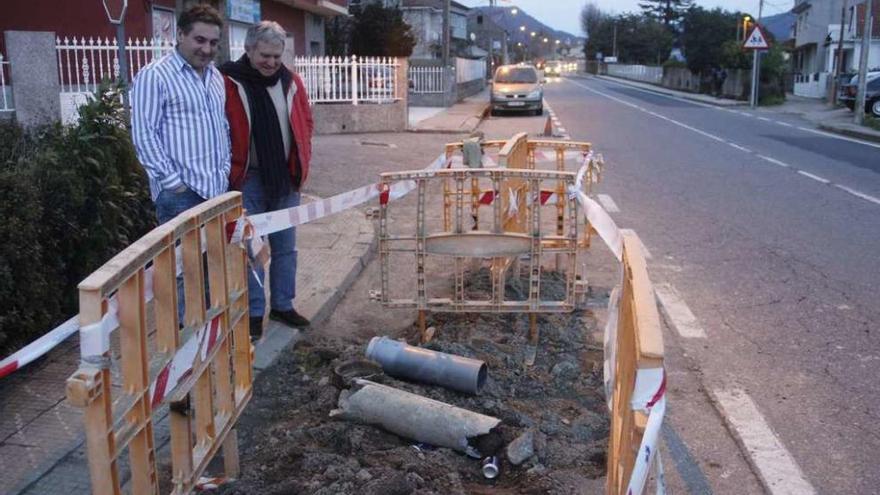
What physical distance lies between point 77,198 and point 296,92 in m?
1.37

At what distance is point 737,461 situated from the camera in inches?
151

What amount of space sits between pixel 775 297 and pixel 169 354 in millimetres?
4996

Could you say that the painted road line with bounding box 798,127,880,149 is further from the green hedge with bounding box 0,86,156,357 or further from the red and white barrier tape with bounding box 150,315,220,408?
the red and white barrier tape with bounding box 150,315,220,408

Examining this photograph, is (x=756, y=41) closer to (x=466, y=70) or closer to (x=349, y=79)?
(x=466, y=70)

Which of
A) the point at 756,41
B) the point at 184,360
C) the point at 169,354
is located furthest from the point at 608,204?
the point at 756,41

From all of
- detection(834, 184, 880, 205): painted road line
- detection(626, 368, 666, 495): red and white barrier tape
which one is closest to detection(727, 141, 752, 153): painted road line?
detection(834, 184, 880, 205): painted road line

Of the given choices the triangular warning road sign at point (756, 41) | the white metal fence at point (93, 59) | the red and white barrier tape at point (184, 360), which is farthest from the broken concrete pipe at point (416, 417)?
the triangular warning road sign at point (756, 41)

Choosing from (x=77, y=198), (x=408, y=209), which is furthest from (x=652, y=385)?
(x=408, y=209)

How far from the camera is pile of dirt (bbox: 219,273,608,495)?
136 inches

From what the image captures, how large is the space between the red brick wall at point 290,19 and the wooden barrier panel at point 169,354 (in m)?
22.7

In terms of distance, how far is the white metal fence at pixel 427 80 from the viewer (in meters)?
33.0

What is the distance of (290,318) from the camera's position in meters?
5.30

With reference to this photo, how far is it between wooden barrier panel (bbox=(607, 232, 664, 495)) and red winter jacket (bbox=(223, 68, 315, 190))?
2383 mm

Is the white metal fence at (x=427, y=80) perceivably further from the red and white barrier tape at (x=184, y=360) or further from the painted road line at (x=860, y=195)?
the red and white barrier tape at (x=184, y=360)
